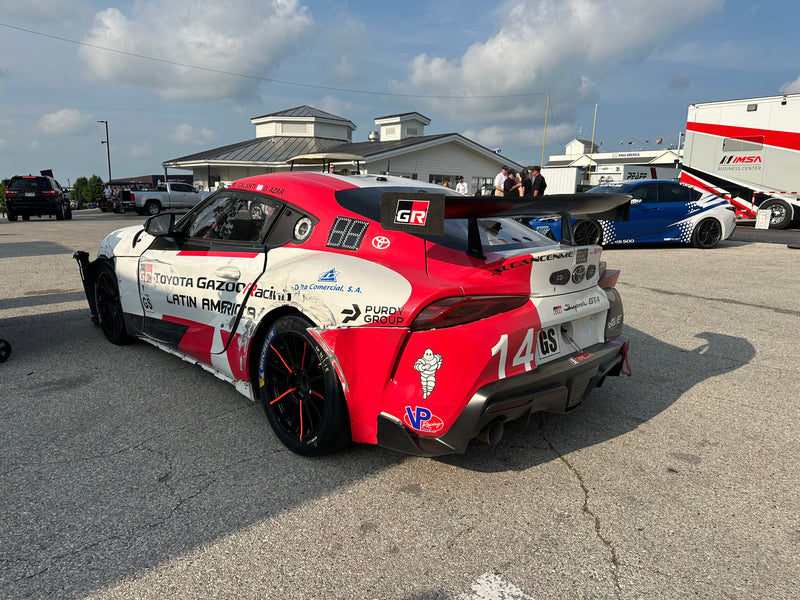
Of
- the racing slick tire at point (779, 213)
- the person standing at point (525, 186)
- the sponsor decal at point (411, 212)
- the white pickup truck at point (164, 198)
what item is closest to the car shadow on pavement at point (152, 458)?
the sponsor decal at point (411, 212)

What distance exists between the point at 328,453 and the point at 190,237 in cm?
195

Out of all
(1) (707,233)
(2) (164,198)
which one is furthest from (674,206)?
(2) (164,198)

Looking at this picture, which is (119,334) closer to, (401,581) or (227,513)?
(227,513)

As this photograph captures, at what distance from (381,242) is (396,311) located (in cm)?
44

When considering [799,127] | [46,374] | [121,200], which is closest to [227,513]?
[46,374]

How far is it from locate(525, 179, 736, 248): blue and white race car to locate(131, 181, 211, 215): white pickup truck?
21994 millimetres

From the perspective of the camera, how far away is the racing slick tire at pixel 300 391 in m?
2.65

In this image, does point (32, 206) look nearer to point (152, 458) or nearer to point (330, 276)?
point (152, 458)

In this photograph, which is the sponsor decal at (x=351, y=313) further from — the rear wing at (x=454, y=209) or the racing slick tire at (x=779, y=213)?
the racing slick tire at (x=779, y=213)

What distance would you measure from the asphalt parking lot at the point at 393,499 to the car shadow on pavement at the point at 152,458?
11 mm

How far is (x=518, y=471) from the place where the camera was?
275 centimetres

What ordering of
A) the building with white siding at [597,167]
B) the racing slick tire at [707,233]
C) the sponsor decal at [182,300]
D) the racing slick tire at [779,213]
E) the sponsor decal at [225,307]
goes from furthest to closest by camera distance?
the building with white siding at [597,167]
the racing slick tire at [779,213]
the racing slick tire at [707,233]
the sponsor decal at [182,300]
the sponsor decal at [225,307]

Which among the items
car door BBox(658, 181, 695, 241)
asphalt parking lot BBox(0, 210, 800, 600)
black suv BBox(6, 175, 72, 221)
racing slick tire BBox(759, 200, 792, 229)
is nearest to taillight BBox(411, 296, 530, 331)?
asphalt parking lot BBox(0, 210, 800, 600)

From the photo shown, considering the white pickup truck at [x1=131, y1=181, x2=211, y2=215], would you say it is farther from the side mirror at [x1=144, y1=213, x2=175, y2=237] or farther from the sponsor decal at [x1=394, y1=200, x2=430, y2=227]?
the sponsor decal at [x1=394, y1=200, x2=430, y2=227]
